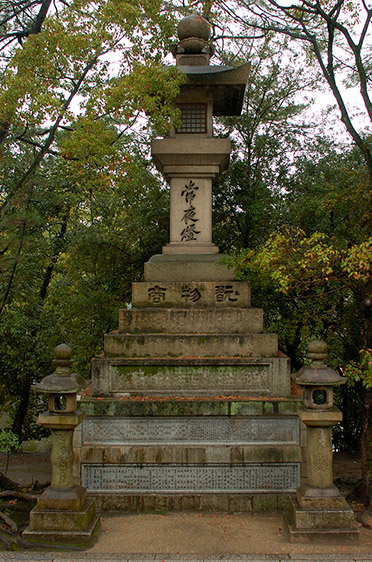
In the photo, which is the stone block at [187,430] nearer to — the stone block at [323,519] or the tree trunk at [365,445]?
the stone block at [323,519]

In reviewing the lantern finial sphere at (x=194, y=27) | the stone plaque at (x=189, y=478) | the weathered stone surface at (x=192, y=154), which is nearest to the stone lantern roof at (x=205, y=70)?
the lantern finial sphere at (x=194, y=27)

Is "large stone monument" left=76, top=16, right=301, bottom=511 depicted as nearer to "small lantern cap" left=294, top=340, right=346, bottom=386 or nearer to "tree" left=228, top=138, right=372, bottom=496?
"tree" left=228, top=138, right=372, bottom=496

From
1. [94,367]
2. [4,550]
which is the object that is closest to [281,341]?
[94,367]

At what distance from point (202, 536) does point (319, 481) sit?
4.20 feet

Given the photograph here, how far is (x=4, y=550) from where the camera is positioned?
4492 millimetres

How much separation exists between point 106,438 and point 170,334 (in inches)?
56.4

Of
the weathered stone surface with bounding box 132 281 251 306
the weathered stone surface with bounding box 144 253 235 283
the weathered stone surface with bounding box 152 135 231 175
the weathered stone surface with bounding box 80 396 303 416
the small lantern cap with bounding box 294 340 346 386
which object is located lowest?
the weathered stone surface with bounding box 80 396 303 416

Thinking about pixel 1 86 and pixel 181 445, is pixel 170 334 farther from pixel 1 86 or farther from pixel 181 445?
pixel 1 86

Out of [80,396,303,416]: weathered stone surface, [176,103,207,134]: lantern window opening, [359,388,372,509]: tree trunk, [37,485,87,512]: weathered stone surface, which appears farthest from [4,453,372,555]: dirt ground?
[176,103,207,134]: lantern window opening

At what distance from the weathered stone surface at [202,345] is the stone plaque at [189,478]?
129cm

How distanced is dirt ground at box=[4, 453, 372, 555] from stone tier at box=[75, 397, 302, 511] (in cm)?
19

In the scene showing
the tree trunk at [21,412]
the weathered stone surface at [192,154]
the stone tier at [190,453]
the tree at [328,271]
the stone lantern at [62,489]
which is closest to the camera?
the stone lantern at [62,489]

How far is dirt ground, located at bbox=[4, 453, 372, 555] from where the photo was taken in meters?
4.50

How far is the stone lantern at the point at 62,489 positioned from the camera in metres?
4.61
